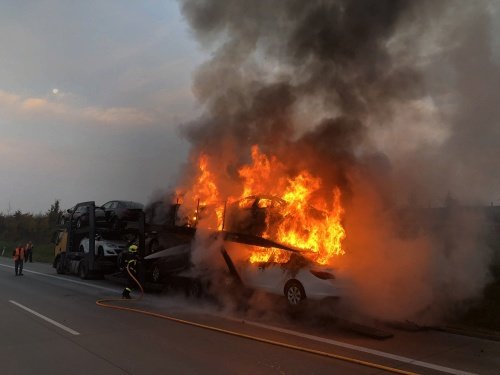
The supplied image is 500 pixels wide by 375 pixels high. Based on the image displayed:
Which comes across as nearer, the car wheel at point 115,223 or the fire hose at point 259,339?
the fire hose at point 259,339

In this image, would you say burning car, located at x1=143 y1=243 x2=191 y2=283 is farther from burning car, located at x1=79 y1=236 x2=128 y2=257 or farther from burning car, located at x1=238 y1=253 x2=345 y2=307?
burning car, located at x1=79 y1=236 x2=128 y2=257

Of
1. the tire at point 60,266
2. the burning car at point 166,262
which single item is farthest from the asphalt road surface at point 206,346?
the tire at point 60,266

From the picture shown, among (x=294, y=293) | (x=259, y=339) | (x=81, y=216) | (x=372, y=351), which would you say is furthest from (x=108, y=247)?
(x=372, y=351)

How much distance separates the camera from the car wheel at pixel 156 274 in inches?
472

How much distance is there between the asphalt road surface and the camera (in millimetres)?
5105

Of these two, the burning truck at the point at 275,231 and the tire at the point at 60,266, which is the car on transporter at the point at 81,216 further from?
the burning truck at the point at 275,231

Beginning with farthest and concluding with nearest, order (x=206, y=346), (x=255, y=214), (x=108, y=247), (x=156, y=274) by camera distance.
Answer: (x=108, y=247) < (x=156, y=274) < (x=255, y=214) < (x=206, y=346)

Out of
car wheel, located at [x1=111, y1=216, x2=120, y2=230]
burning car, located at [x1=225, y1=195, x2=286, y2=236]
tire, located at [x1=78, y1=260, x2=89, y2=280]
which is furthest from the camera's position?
tire, located at [x1=78, y1=260, x2=89, y2=280]

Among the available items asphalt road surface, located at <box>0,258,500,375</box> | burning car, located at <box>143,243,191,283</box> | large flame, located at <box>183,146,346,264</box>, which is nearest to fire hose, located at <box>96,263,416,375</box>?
asphalt road surface, located at <box>0,258,500,375</box>

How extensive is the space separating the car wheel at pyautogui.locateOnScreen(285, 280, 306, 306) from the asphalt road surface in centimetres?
35

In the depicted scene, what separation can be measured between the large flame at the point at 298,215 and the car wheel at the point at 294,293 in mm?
529

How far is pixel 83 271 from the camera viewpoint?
15898 mm

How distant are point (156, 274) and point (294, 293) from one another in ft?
17.4

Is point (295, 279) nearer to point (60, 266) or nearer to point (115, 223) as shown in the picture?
point (115, 223)
